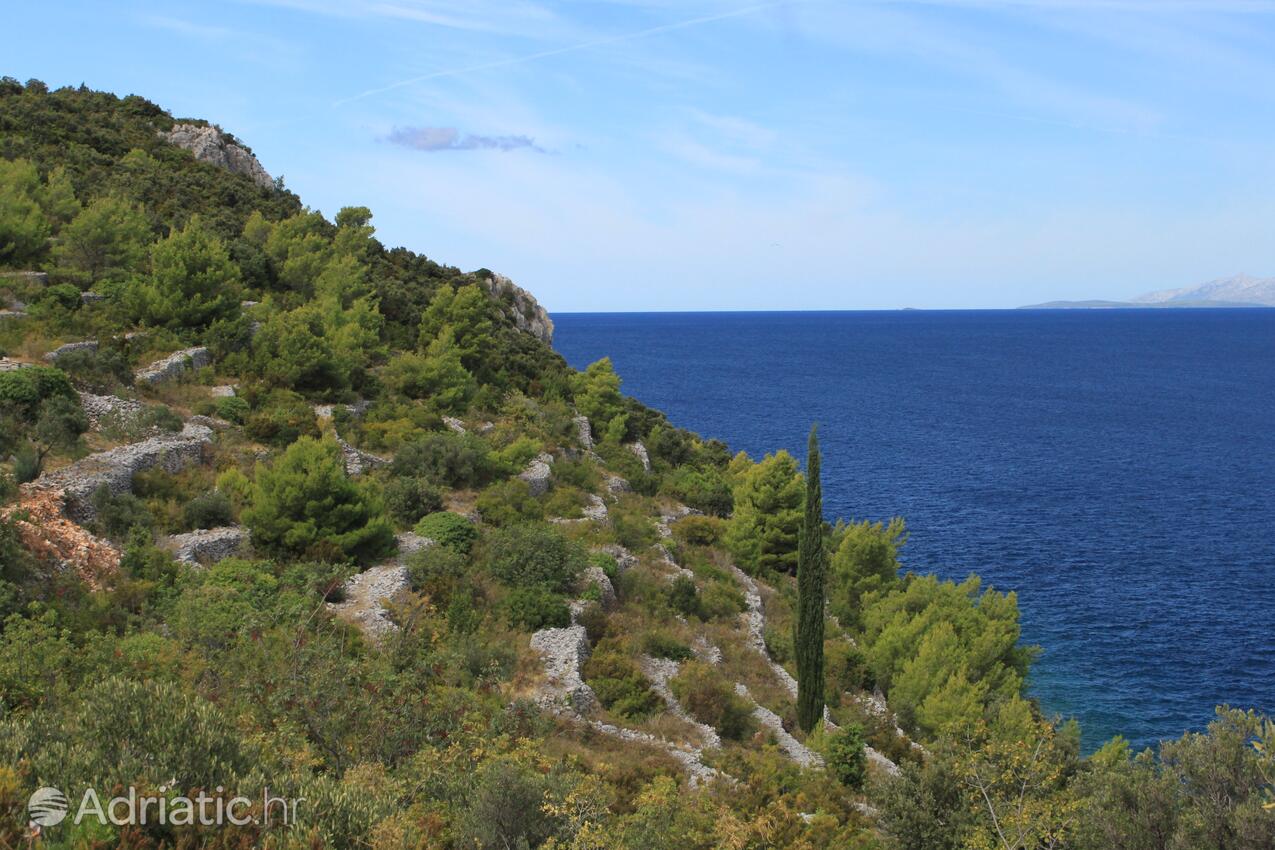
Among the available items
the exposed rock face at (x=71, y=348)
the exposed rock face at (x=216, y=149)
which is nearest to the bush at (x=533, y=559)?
the exposed rock face at (x=71, y=348)

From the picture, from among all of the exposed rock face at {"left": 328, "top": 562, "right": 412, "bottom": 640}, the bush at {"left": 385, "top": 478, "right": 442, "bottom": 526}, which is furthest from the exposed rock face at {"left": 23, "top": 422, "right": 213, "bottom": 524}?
the exposed rock face at {"left": 328, "top": 562, "right": 412, "bottom": 640}

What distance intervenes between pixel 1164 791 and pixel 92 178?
61.4m

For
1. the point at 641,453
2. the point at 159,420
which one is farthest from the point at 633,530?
the point at 159,420

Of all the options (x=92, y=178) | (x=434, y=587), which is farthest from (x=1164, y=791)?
(x=92, y=178)

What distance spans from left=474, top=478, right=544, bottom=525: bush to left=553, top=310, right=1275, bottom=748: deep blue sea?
79.5 ft

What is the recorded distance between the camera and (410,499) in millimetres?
31062

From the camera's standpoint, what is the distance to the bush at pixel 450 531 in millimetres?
28375

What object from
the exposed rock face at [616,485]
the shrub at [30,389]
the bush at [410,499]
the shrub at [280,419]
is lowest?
the exposed rock face at [616,485]

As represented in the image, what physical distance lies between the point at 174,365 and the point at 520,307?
4200 cm

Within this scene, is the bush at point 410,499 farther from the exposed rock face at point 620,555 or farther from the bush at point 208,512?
the exposed rock face at point 620,555

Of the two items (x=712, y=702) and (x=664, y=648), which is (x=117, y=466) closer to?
(x=664, y=648)

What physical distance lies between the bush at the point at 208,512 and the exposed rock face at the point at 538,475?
40.3 ft

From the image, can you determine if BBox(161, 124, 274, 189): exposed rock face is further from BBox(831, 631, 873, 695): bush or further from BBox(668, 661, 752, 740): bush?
BBox(668, 661, 752, 740): bush

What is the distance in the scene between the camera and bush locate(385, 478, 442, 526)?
1204 inches
